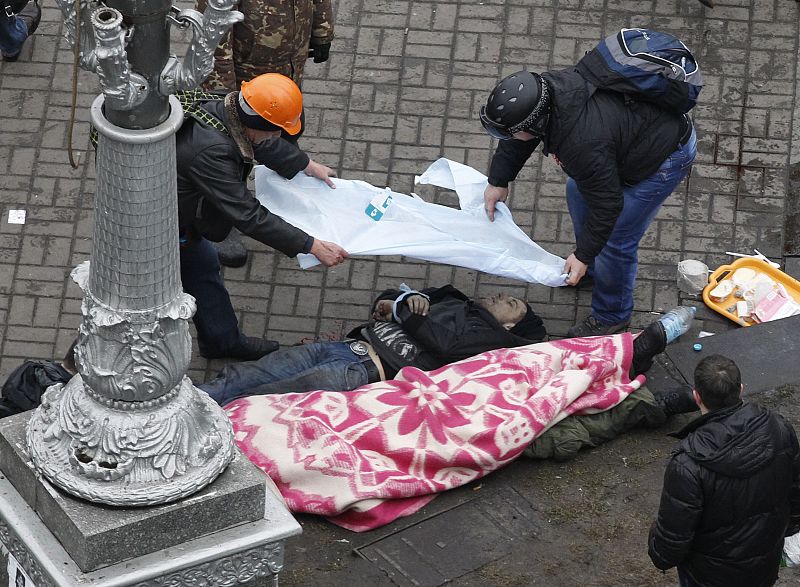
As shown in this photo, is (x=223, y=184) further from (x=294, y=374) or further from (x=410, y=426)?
(x=410, y=426)

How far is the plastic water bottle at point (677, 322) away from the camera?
6.61 meters

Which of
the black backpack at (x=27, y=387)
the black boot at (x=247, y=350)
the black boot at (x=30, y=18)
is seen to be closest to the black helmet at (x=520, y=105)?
the black boot at (x=247, y=350)

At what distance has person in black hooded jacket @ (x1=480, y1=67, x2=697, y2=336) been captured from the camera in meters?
6.19

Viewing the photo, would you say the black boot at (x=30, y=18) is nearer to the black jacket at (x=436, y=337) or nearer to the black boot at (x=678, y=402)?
the black jacket at (x=436, y=337)

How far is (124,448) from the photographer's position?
4137 mm

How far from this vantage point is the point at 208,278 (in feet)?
22.1

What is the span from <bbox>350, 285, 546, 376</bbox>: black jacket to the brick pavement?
84 centimetres

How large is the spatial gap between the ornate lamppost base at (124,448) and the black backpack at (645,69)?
2.91 meters

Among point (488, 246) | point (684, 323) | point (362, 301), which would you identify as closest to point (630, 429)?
point (684, 323)

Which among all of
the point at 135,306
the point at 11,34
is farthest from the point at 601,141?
the point at 11,34

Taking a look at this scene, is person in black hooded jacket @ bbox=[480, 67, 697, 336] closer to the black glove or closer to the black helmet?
the black helmet

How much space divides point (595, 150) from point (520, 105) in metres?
0.43

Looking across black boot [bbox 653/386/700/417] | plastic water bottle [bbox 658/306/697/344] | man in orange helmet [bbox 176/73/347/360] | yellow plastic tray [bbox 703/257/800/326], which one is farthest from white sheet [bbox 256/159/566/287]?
yellow plastic tray [bbox 703/257/800/326]

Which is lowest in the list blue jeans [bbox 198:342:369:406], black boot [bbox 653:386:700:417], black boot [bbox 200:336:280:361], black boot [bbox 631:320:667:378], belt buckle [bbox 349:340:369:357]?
black boot [bbox 200:336:280:361]
